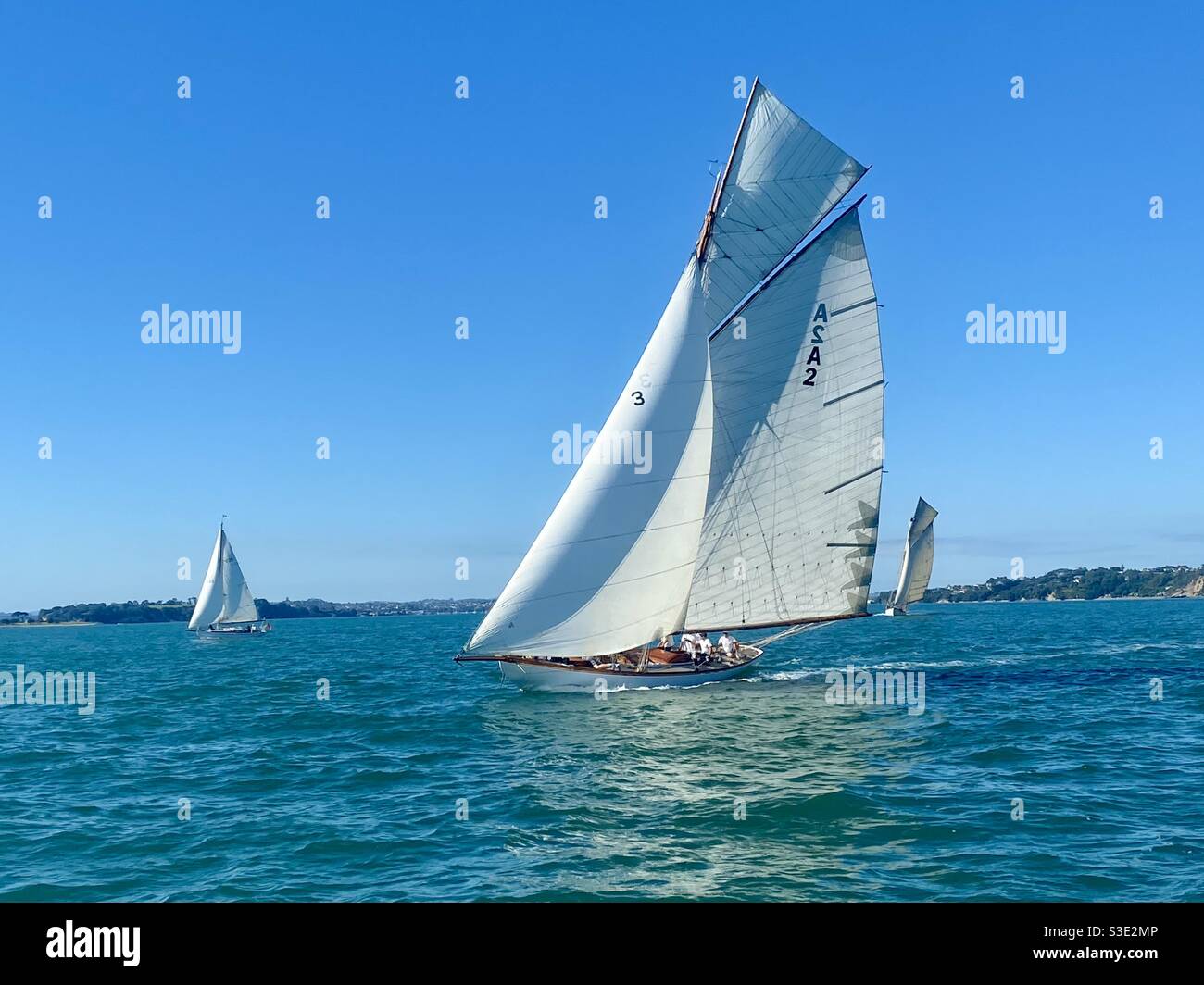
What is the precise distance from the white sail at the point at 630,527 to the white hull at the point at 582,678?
1.42 metres

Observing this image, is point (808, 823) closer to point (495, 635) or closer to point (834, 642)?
point (495, 635)

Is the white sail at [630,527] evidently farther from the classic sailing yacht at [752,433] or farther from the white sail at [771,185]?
the white sail at [771,185]

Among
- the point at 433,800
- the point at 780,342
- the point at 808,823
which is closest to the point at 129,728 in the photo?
the point at 433,800

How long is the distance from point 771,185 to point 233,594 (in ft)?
305

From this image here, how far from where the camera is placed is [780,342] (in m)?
40.9

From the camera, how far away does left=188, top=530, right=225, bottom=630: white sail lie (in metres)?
109

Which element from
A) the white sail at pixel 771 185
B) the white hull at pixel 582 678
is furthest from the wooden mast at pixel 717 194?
the white hull at pixel 582 678

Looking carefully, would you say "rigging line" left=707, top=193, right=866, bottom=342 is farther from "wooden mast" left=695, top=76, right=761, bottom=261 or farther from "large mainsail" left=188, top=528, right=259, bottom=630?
"large mainsail" left=188, top=528, right=259, bottom=630

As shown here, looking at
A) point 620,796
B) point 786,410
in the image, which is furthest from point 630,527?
point 620,796

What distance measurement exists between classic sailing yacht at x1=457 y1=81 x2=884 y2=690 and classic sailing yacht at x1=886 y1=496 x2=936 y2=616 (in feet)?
271

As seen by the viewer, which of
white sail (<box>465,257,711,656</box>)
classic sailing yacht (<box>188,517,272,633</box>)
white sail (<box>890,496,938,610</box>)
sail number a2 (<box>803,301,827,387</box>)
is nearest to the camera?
white sail (<box>465,257,711,656</box>)

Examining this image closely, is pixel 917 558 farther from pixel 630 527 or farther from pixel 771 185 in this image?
pixel 630 527

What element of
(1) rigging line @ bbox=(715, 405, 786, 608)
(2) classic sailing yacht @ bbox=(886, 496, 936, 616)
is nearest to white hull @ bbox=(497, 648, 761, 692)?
A: (1) rigging line @ bbox=(715, 405, 786, 608)

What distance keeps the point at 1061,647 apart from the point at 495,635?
4916 centimetres
